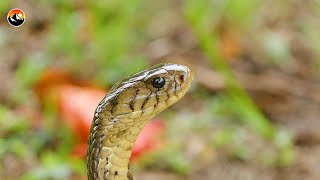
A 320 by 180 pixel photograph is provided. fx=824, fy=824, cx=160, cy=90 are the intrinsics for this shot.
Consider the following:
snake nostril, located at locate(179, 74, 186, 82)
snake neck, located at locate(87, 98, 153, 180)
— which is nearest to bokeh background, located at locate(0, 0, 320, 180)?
snake neck, located at locate(87, 98, 153, 180)

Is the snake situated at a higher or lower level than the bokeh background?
lower

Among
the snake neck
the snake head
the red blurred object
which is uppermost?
the red blurred object

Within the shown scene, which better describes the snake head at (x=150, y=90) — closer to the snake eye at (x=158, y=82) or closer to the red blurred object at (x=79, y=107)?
the snake eye at (x=158, y=82)

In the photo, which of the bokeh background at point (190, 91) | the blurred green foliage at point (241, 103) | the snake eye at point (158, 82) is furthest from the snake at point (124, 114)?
the blurred green foliage at point (241, 103)

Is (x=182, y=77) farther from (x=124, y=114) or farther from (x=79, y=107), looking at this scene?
(x=79, y=107)

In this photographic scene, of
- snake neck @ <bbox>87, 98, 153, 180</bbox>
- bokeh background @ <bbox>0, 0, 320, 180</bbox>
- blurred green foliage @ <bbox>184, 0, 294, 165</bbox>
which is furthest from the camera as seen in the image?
blurred green foliage @ <bbox>184, 0, 294, 165</bbox>

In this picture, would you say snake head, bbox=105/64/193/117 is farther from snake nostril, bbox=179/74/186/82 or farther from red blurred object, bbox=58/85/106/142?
red blurred object, bbox=58/85/106/142

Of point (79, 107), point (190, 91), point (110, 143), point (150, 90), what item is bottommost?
point (110, 143)

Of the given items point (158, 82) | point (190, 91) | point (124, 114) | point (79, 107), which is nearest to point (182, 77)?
point (158, 82)
